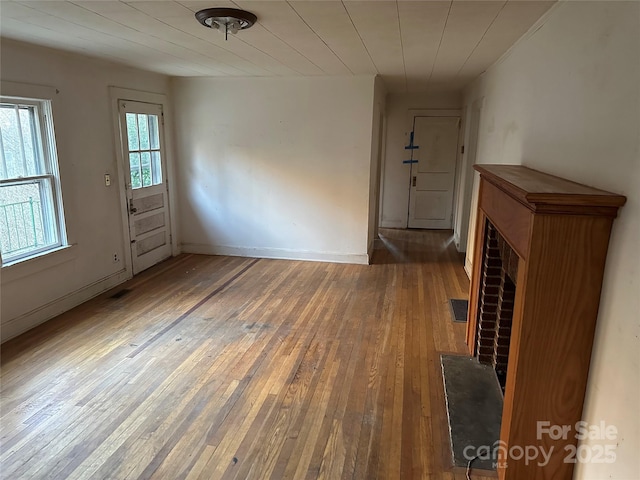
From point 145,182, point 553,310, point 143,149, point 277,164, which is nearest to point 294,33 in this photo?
point 553,310

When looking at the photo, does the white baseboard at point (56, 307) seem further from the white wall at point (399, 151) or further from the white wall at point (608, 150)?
the white wall at point (399, 151)

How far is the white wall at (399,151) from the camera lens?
23.8 feet

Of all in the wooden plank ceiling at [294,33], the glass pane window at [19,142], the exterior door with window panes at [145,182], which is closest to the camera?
the wooden plank ceiling at [294,33]

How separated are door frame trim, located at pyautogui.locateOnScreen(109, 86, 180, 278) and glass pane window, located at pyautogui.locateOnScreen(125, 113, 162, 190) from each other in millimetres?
176

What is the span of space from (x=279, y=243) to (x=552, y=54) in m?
4.10

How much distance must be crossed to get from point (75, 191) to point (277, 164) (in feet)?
7.90

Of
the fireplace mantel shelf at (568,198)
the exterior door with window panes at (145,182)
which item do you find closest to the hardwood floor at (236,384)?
the exterior door with window panes at (145,182)

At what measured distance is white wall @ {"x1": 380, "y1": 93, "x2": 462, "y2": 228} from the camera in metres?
7.25

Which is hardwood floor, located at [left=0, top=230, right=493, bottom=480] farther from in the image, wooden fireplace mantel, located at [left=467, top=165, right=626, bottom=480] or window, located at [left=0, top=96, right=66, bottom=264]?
window, located at [left=0, top=96, right=66, bottom=264]

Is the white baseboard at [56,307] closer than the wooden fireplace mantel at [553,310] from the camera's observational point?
No

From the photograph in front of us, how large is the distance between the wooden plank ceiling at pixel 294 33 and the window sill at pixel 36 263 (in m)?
1.75

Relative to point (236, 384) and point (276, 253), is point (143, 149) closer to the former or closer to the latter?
point (276, 253)

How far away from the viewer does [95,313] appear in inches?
159

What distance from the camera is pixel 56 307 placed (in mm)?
3959
